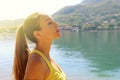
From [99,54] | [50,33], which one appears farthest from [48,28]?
[99,54]

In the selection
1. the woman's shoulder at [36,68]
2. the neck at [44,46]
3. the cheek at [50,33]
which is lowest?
the woman's shoulder at [36,68]

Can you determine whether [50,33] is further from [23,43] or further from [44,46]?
[23,43]

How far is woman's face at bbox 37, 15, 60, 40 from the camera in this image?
158 centimetres

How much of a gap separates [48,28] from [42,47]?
0.40 feet

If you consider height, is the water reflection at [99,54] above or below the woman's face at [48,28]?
below

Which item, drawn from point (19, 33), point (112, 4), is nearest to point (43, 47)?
point (19, 33)

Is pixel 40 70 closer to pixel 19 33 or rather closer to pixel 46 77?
pixel 46 77

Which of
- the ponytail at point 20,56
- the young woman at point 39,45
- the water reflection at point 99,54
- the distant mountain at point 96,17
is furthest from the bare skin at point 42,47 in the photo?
the distant mountain at point 96,17

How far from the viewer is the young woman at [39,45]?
1.50 meters

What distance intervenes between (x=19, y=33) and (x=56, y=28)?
10.4 inches

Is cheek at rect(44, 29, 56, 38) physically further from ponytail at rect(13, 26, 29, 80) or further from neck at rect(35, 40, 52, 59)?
ponytail at rect(13, 26, 29, 80)

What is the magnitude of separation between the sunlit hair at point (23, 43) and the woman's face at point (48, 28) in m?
0.03

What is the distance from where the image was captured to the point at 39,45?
164 centimetres

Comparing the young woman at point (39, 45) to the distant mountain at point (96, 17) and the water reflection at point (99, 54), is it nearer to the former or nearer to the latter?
the water reflection at point (99, 54)
